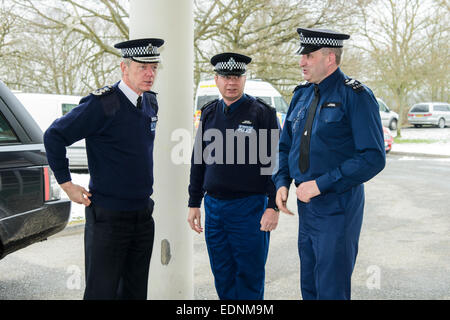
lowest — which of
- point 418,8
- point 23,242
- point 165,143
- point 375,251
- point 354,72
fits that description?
point 375,251

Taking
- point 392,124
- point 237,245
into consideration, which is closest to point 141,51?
point 237,245

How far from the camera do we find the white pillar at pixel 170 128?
343cm

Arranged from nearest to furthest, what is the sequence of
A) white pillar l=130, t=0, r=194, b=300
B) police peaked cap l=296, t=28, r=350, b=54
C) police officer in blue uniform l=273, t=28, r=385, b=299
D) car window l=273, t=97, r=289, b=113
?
police officer in blue uniform l=273, t=28, r=385, b=299
police peaked cap l=296, t=28, r=350, b=54
white pillar l=130, t=0, r=194, b=300
car window l=273, t=97, r=289, b=113

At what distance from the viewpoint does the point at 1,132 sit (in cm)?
386

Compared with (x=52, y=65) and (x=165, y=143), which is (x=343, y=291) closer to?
(x=165, y=143)

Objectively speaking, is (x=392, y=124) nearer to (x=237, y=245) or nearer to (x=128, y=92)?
(x=237, y=245)

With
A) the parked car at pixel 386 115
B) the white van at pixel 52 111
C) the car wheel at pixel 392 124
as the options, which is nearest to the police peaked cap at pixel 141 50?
the white van at pixel 52 111

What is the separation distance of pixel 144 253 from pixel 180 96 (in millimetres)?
1201

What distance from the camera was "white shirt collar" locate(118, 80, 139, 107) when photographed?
290 centimetres

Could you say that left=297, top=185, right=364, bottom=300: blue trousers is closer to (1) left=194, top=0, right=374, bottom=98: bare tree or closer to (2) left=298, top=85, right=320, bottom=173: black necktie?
(2) left=298, top=85, right=320, bottom=173: black necktie

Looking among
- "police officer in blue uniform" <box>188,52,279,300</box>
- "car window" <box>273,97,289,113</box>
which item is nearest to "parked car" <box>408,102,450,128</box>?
Answer: "car window" <box>273,97,289,113</box>

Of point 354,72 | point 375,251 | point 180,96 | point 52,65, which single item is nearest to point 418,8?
point 354,72

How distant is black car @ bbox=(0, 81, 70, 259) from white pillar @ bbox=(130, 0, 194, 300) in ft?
3.54

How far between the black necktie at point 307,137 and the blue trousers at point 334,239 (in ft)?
0.72
